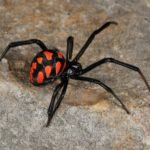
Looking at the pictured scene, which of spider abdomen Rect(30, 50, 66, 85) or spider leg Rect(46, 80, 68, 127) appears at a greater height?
spider abdomen Rect(30, 50, 66, 85)

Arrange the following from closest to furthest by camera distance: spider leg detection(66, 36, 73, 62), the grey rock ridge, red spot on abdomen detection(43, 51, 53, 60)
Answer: the grey rock ridge
red spot on abdomen detection(43, 51, 53, 60)
spider leg detection(66, 36, 73, 62)

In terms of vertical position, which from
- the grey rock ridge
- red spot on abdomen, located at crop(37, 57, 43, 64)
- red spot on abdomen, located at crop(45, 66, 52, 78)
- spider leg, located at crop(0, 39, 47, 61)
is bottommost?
the grey rock ridge

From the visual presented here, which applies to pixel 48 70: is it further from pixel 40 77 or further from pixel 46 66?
pixel 40 77

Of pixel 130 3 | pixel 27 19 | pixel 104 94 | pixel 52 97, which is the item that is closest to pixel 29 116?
pixel 52 97

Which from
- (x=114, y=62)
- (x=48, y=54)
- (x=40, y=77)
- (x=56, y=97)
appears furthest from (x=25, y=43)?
(x=114, y=62)

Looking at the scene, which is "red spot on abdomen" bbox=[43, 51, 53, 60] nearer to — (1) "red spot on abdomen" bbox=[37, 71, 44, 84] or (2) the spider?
(2) the spider

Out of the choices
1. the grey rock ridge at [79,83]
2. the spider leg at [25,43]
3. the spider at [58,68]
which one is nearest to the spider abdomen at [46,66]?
the spider at [58,68]

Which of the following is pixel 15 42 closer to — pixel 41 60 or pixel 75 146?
pixel 41 60

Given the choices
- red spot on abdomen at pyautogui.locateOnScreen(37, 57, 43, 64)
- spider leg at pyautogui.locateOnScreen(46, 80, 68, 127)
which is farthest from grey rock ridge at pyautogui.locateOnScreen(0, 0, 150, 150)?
red spot on abdomen at pyautogui.locateOnScreen(37, 57, 43, 64)

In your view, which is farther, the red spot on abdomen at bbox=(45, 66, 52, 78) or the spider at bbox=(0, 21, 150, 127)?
the red spot on abdomen at bbox=(45, 66, 52, 78)
